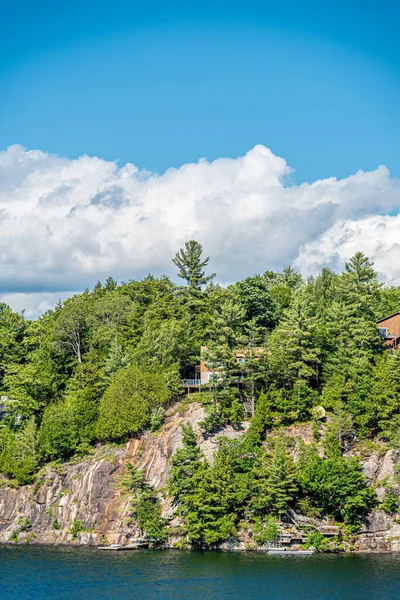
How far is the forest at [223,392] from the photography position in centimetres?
7856

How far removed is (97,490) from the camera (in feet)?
291

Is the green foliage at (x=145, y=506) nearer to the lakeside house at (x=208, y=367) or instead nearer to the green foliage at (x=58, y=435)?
the green foliage at (x=58, y=435)

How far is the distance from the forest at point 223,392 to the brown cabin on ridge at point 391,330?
330 centimetres

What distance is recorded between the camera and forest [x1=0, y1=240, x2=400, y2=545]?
78.6m

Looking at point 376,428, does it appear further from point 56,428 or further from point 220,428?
point 56,428

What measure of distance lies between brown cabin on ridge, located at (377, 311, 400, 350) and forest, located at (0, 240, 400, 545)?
330 centimetres

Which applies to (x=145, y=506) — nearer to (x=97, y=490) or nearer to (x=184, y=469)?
(x=184, y=469)

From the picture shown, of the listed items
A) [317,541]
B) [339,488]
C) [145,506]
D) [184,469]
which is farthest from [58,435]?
[339,488]

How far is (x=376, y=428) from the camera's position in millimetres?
86188

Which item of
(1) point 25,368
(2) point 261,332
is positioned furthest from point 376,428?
(1) point 25,368

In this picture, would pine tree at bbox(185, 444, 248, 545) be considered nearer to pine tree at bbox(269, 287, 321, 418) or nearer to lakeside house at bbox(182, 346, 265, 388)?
pine tree at bbox(269, 287, 321, 418)

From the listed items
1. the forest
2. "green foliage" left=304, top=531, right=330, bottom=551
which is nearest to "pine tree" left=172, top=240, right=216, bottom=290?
the forest

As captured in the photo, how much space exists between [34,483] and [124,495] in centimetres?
1496

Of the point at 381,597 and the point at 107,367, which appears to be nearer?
the point at 381,597
